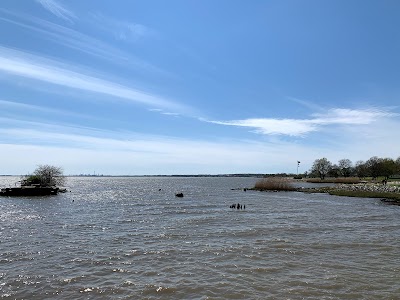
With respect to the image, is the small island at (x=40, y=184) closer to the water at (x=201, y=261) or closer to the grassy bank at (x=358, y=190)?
the water at (x=201, y=261)

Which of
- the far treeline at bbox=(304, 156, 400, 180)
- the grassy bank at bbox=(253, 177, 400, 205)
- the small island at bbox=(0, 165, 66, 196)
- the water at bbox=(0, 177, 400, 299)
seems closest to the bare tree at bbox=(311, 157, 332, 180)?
the far treeline at bbox=(304, 156, 400, 180)

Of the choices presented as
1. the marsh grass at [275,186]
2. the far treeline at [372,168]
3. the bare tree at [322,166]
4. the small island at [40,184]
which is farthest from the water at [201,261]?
the bare tree at [322,166]

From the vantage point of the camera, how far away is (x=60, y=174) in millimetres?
100000

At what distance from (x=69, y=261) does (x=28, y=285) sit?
13.4 ft

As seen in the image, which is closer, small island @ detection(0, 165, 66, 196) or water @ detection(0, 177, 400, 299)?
water @ detection(0, 177, 400, 299)

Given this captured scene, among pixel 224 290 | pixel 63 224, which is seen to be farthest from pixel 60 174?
pixel 224 290

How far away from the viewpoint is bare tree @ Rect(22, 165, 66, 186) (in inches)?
3554

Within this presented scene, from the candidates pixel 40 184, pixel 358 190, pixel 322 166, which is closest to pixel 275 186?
pixel 358 190

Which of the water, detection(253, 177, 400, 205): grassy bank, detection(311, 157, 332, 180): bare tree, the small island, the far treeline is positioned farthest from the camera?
detection(311, 157, 332, 180): bare tree

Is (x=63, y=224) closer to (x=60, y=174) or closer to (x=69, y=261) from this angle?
(x=69, y=261)

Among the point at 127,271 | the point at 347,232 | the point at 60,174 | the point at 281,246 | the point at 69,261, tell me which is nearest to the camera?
the point at 127,271

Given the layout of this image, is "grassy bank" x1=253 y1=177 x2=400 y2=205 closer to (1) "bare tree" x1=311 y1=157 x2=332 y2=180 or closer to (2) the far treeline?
(2) the far treeline

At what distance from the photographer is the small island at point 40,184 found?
78681mm

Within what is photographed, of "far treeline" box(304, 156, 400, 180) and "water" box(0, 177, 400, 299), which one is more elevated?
"far treeline" box(304, 156, 400, 180)
